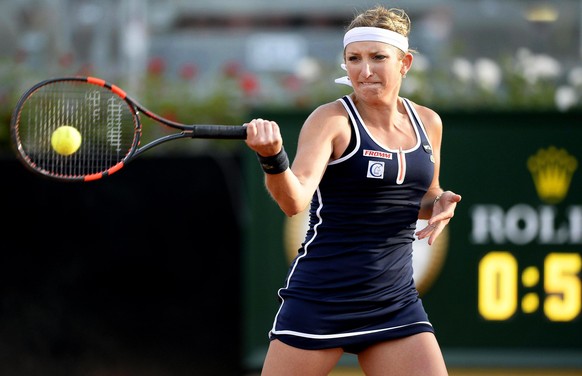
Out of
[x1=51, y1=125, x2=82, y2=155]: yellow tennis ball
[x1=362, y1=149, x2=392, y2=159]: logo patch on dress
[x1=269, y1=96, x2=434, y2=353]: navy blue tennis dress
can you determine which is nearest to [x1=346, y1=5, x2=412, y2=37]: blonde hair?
[x1=269, y1=96, x2=434, y2=353]: navy blue tennis dress

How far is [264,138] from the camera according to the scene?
139 inches

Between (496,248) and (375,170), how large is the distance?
267 centimetres

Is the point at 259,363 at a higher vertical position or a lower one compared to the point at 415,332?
lower

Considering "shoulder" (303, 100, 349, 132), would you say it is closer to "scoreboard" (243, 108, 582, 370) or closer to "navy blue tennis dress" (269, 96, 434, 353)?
"navy blue tennis dress" (269, 96, 434, 353)

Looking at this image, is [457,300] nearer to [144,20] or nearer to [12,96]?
[12,96]

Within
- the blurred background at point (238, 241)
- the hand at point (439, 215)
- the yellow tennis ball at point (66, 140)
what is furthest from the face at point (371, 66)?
the blurred background at point (238, 241)

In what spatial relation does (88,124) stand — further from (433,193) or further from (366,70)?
(433,193)

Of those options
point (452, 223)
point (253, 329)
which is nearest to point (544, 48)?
point (452, 223)

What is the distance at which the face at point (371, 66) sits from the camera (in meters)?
3.97

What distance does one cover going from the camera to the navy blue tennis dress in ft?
13.0

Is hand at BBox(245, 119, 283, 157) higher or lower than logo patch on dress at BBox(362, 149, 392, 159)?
higher

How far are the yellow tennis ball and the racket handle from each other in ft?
1.87

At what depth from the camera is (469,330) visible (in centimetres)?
646

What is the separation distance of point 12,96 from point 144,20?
2.08 m
